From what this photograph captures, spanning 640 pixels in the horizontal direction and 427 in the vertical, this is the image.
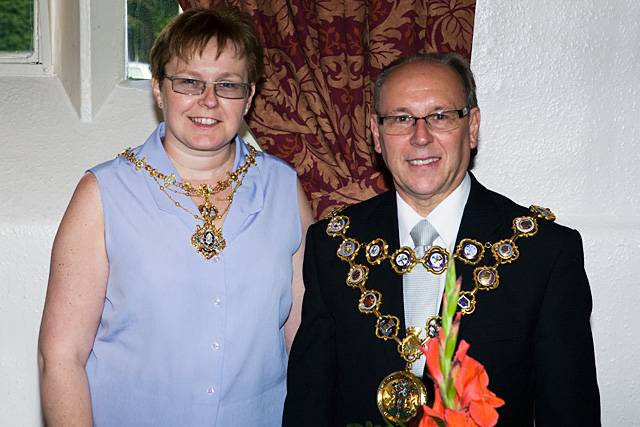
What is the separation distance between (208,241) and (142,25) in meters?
1.29

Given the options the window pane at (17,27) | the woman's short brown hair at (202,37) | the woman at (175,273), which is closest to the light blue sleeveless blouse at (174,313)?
the woman at (175,273)

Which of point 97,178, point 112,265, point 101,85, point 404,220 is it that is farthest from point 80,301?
point 101,85

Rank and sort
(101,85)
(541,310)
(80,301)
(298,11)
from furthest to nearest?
(101,85) → (298,11) → (80,301) → (541,310)

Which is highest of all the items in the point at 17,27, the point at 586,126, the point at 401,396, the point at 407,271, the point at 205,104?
the point at 17,27

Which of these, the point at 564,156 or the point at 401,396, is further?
the point at 564,156

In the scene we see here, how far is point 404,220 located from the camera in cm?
193

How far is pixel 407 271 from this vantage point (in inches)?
73.4

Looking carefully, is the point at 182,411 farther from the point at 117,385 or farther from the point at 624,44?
the point at 624,44

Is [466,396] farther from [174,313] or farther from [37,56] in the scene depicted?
[37,56]

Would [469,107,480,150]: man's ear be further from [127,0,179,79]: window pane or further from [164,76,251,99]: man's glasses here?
[127,0,179,79]: window pane

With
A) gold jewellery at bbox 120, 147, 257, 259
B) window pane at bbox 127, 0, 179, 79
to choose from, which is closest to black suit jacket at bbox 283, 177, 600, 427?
gold jewellery at bbox 120, 147, 257, 259

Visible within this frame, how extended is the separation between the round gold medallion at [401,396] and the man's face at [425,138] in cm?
38

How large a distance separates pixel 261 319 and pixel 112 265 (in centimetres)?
36

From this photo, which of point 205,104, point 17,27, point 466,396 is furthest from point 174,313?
point 17,27
